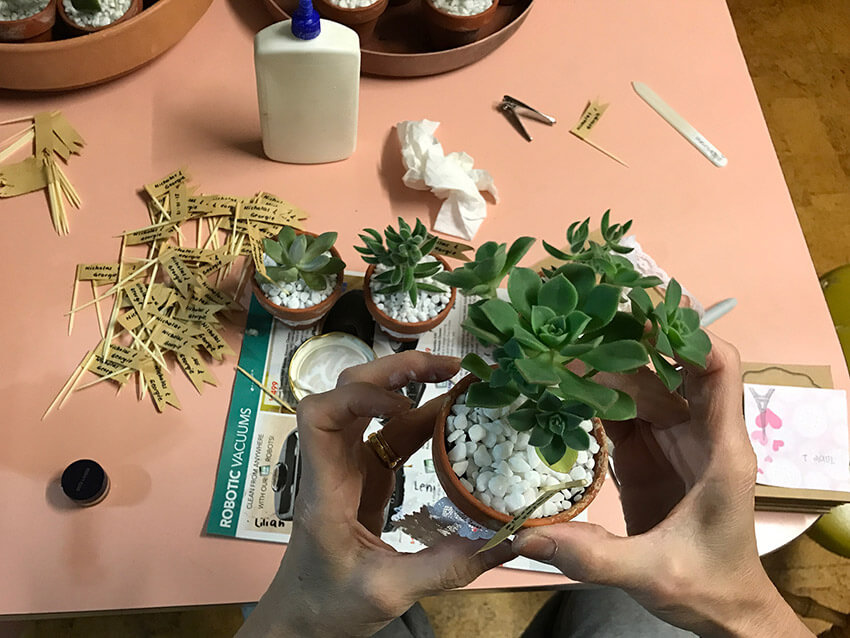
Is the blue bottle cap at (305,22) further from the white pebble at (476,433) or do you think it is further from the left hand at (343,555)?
the white pebble at (476,433)

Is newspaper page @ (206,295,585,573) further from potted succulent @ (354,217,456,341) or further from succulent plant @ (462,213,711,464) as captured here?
succulent plant @ (462,213,711,464)

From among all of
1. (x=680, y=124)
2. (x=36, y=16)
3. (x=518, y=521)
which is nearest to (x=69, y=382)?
(x=36, y=16)

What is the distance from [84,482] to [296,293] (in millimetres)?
366

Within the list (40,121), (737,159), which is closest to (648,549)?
(737,159)

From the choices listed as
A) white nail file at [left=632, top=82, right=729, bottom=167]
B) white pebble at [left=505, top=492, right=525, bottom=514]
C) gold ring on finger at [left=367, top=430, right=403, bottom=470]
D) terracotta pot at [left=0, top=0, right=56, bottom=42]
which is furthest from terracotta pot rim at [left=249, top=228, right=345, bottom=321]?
white nail file at [left=632, top=82, right=729, bottom=167]

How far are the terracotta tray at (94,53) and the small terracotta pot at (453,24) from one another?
421mm

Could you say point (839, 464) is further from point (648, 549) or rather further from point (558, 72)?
point (558, 72)

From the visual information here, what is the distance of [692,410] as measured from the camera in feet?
2.27

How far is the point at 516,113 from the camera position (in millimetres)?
1163

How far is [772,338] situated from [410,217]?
60 centimetres

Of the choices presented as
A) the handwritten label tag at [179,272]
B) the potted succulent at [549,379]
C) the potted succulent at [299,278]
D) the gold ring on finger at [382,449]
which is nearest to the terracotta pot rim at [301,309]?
the potted succulent at [299,278]

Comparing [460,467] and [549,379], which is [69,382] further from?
[549,379]

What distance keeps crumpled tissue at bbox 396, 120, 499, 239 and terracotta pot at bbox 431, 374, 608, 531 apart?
46 centimetres

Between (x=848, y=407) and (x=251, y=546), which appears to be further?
(x=848, y=407)
